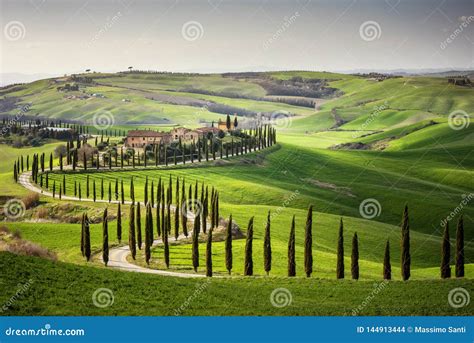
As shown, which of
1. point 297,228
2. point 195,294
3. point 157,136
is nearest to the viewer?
point 195,294

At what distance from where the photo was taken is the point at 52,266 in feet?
166

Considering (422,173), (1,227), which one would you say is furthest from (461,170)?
(1,227)

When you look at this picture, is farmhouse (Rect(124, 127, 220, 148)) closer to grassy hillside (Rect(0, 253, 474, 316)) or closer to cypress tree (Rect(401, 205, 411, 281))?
cypress tree (Rect(401, 205, 411, 281))

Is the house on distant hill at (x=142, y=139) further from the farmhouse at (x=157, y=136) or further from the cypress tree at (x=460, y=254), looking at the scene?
the cypress tree at (x=460, y=254)

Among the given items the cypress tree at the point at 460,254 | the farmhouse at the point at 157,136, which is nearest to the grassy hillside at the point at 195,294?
the cypress tree at the point at 460,254

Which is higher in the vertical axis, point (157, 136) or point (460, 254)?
point (157, 136)

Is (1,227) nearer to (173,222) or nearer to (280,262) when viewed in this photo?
(173,222)

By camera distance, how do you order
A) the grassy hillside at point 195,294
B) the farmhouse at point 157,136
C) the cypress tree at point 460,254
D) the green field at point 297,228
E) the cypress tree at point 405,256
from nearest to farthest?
the grassy hillside at point 195,294 < the green field at point 297,228 < the cypress tree at point 405,256 < the cypress tree at point 460,254 < the farmhouse at point 157,136

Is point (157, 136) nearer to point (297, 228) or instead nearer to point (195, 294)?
point (297, 228)

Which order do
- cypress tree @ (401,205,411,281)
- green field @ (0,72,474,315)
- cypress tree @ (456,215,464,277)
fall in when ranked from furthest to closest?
cypress tree @ (456,215,464,277) < cypress tree @ (401,205,411,281) < green field @ (0,72,474,315)

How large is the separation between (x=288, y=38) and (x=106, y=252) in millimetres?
127744

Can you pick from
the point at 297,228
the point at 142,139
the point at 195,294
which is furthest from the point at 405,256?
the point at 142,139

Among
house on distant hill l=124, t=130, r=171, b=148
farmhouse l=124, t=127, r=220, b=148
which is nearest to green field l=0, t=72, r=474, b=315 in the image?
farmhouse l=124, t=127, r=220, b=148

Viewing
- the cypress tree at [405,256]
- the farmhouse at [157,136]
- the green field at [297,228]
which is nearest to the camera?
the green field at [297,228]
